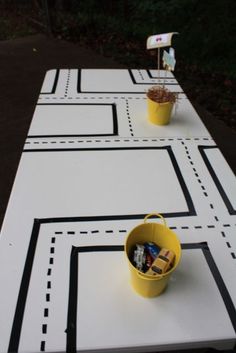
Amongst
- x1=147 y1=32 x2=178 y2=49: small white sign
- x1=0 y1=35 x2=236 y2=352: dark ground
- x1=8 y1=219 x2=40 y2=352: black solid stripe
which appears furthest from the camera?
x1=0 y1=35 x2=236 y2=352: dark ground

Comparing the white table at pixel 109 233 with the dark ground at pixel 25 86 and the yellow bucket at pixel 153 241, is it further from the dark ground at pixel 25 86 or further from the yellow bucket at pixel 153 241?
the dark ground at pixel 25 86

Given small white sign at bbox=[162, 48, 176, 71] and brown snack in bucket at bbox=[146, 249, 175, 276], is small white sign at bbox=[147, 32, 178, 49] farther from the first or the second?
brown snack in bucket at bbox=[146, 249, 175, 276]

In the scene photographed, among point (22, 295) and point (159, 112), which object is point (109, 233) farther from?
point (159, 112)

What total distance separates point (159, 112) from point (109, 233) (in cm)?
68

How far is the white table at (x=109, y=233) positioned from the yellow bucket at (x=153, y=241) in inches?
1.5

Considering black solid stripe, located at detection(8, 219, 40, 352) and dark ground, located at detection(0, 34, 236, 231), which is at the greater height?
dark ground, located at detection(0, 34, 236, 231)

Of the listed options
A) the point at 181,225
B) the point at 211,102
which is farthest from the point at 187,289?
the point at 211,102

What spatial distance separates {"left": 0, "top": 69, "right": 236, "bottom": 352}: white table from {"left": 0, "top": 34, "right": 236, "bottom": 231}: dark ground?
2.73 ft

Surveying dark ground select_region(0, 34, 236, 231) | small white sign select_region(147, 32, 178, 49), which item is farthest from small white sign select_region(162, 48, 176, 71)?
dark ground select_region(0, 34, 236, 231)

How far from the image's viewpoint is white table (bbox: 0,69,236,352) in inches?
30.4

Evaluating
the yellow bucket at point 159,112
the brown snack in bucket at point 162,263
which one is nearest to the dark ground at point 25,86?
the yellow bucket at point 159,112

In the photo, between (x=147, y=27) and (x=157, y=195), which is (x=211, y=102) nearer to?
(x=147, y=27)

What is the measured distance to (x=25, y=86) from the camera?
3160 mm

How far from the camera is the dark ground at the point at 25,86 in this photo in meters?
2.34
